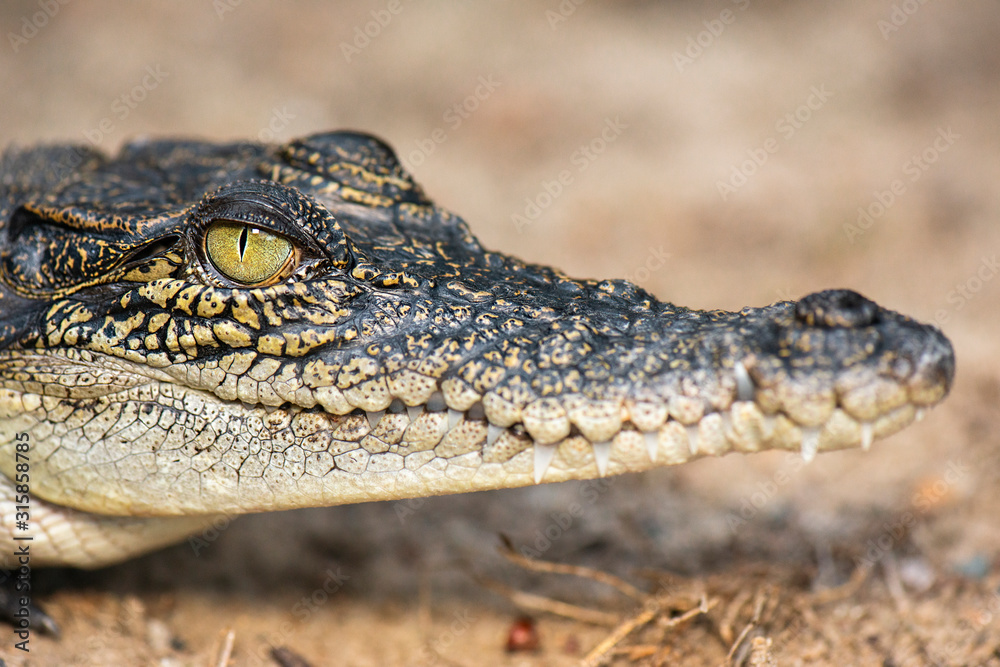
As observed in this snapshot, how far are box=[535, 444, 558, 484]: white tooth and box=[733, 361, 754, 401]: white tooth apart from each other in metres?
0.59

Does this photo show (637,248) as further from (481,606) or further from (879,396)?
(879,396)

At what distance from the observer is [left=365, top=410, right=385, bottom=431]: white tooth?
263cm

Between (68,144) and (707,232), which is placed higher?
(707,232)

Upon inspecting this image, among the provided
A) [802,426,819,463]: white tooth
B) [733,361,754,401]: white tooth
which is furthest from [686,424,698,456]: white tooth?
[802,426,819,463]: white tooth

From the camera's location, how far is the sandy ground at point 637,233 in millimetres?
3553

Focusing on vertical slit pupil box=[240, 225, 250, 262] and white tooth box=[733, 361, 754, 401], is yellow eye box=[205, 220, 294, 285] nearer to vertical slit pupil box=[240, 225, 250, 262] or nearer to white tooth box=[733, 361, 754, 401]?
vertical slit pupil box=[240, 225, 250, 262]

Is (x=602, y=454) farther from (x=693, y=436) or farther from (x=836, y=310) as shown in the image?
(x=836, y=310)

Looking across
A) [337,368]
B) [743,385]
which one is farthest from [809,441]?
[337,368]

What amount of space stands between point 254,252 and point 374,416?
2.35 ft

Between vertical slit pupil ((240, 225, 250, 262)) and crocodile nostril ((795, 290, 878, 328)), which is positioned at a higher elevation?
vertical slit pupil ((240, 225, 250, 262))

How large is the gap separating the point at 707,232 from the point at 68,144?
4.33m

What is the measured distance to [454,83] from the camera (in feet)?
24.7

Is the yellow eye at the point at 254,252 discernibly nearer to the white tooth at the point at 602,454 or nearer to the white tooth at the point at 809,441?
the white tooth at the point at 602,454

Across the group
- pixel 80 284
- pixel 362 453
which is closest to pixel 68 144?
pixel 80 284
